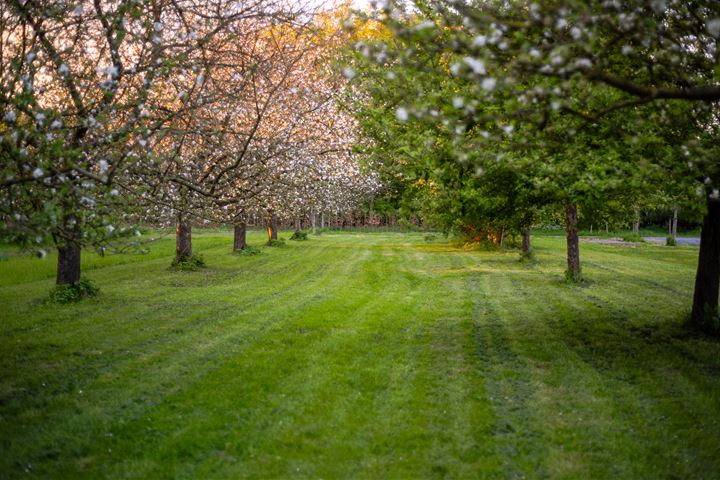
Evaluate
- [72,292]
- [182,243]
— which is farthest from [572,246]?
[72,292]

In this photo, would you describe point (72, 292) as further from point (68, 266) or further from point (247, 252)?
point (247, 252)

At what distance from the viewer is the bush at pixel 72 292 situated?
1664cm

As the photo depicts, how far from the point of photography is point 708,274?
1356 cm

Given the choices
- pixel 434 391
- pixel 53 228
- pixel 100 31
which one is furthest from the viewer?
pixel 100 31

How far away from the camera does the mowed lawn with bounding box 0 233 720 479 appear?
683 cm

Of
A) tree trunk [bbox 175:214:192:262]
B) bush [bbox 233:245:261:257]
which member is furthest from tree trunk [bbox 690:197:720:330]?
bush [bbox 233:245:261:257]

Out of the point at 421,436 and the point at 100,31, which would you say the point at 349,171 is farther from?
the point at 421,436

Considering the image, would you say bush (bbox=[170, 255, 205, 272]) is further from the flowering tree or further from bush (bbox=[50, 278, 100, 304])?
the flowering tree

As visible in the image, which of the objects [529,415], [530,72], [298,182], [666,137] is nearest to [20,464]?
[529,415]

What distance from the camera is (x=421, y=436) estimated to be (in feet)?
24.7

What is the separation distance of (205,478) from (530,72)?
18.2 feet

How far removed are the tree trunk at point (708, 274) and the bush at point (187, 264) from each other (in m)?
18.9

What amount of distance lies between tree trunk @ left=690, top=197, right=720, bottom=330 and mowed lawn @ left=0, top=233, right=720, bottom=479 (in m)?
0.65

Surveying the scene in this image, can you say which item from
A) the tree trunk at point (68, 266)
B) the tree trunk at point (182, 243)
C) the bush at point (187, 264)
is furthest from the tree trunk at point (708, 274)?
the tree trunk at point (182, 243)
